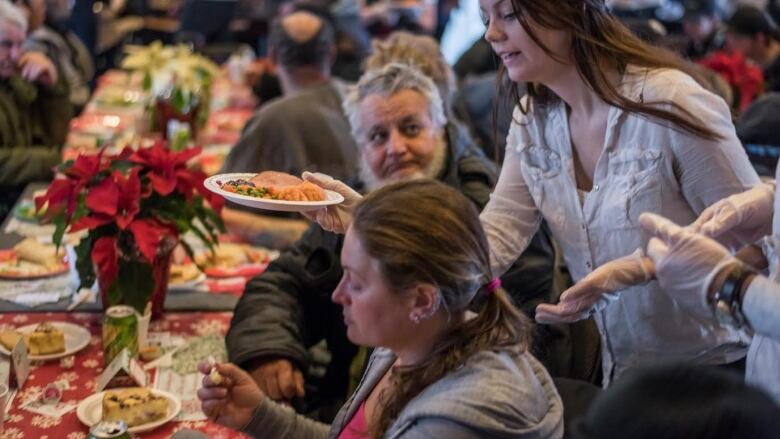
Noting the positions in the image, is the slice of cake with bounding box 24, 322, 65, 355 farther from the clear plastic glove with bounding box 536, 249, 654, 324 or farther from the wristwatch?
the wristwatch

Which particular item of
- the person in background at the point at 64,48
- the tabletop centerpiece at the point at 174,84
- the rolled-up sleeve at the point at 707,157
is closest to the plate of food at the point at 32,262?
the tabletop centerpiece at the point at 174,84

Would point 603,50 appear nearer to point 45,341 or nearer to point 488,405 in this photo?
point 488,405

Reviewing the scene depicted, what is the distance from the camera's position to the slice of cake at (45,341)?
6.70ft

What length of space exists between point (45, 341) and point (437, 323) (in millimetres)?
992

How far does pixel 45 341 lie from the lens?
6.70 feet

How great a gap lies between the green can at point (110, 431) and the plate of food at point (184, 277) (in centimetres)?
93

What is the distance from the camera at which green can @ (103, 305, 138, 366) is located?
201 centimetres

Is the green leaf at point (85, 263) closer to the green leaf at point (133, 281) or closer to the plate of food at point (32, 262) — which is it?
the green leaf at point (133, 281)

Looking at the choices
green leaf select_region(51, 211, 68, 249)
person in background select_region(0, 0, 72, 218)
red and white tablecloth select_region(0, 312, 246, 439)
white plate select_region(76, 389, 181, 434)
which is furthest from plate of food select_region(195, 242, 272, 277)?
person in background select_region(0, 0, 72, 218)

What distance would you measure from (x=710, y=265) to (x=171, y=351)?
121 centimetres

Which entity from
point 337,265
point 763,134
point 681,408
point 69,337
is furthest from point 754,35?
point 681,408

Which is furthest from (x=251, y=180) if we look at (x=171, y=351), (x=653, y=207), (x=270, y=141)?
(x=270, y=141)

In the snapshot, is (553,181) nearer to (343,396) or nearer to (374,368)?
(374,368)

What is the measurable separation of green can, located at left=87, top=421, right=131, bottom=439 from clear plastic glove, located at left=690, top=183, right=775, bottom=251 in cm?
92
